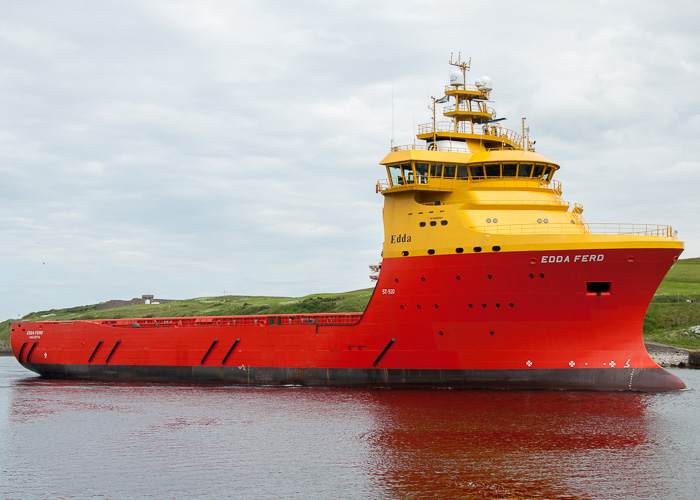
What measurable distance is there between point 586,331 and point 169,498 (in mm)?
15667

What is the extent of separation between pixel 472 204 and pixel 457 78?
7455 mm

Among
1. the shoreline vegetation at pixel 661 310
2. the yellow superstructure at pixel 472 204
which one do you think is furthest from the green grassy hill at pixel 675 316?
the yellow superstructure at pixel 472 204

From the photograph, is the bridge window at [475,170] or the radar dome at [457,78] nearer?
the bridge window at [475,170]

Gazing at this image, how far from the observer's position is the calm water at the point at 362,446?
47.7 feet

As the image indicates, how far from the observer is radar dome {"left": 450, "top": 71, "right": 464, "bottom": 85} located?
102ft

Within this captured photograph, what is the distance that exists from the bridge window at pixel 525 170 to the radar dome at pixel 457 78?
19.4 ft

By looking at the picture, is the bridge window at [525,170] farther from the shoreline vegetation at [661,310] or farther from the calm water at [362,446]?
the shoreline vegetation at [661,310]

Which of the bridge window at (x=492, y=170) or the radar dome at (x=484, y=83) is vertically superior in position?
the radar dome at (x=484, y=83)

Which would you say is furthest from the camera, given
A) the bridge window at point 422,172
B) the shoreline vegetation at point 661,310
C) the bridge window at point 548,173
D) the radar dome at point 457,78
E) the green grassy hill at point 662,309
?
the green grassy hill at point 662,309

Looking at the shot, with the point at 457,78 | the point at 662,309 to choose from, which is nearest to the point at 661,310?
the point at 662,309

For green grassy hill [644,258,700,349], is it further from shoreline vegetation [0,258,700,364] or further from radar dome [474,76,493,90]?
radar dome [474,76,493,90]

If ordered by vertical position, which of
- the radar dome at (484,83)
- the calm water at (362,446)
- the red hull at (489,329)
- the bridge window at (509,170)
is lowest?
the calm water at (362,446)

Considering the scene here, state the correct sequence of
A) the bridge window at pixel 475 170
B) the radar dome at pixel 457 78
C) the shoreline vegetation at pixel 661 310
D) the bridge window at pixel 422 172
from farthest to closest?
the shoreline vegetation at pixel 661 310 → the radar dome at pixel 457 78 → the bridge window at pixel 422 172 → the bridge window at pixel 475 170

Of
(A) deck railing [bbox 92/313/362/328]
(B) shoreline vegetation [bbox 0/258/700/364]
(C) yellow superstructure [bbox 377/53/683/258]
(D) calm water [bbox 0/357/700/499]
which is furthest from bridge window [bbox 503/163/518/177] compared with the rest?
(B) shoreline vegetation [bbox 0/258/700/364]
